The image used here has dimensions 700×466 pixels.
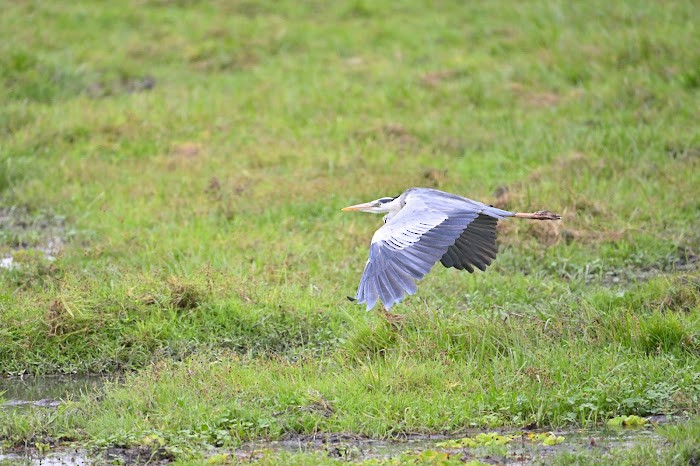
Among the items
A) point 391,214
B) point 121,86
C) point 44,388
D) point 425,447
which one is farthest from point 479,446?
point 121,86

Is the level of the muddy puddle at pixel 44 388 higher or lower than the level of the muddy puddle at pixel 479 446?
lower

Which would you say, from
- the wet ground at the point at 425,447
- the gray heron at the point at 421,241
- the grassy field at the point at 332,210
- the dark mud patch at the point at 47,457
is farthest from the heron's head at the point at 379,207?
the dark mud patch at the point at 47,457

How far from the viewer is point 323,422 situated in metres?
5.37

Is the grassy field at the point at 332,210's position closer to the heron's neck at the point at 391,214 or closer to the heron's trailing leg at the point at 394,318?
the heron's trailing leg at the point at 394,318

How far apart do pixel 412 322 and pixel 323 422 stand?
127 centimetres

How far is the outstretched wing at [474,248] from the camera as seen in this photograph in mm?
6629

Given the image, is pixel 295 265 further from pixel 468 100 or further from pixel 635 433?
pixel 468 100

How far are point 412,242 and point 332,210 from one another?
324 cm

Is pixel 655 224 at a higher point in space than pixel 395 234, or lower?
lower

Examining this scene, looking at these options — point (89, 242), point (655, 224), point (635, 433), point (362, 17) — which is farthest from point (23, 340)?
point (362, 17)

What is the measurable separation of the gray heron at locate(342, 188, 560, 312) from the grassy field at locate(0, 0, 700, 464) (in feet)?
1.53

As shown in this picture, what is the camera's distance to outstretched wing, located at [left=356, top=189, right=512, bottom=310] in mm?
5445

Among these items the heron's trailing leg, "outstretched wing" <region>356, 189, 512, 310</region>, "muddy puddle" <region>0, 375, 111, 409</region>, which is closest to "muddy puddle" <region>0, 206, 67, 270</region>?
"muddy puddle" <region>0, 375, 111, 409</region>

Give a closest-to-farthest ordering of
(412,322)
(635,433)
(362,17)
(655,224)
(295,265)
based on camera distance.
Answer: (635,433) → (412,322) → (295,265) → (655,224) → (362,17)
